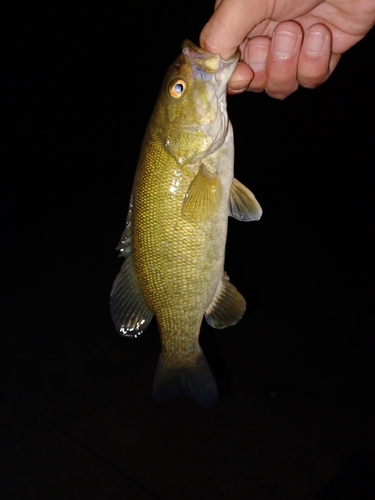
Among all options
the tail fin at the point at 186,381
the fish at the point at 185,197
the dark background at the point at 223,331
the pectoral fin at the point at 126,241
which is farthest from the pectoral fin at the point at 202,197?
the dark background at the point at 223,331

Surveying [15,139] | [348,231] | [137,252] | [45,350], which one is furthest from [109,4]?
[137,252]

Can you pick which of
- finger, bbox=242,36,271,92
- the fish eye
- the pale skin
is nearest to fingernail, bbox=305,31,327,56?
the pale skin

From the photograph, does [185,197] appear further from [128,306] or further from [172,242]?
[128,306]

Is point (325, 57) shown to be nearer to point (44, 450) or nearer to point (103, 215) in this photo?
point (44, 450)

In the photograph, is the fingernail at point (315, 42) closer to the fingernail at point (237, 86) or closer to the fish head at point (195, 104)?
the fingernail at point (237, 86)

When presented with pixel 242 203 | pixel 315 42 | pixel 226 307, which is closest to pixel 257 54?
pixel 315 42

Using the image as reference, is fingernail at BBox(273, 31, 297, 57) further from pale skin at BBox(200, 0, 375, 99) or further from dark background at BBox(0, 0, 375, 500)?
dark background at BBox(0, 0, 375, 500)
